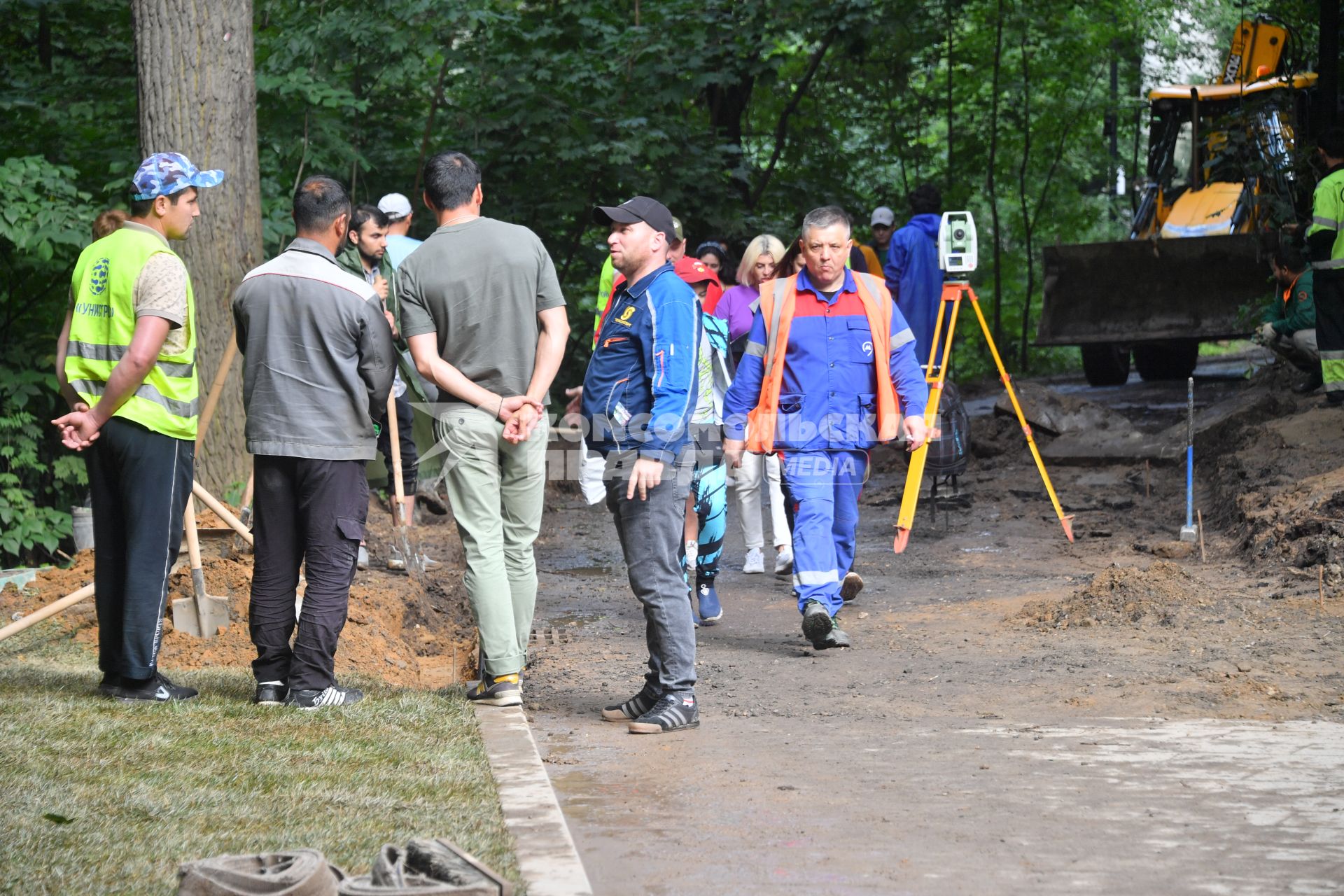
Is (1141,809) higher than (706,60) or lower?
lower

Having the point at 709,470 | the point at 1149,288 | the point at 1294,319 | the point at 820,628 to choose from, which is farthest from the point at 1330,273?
the point at 820,628

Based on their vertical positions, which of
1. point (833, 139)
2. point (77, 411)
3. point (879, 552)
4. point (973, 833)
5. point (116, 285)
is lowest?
point (879, 552)

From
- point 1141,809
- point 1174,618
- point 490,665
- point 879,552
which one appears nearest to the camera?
point 1141,809

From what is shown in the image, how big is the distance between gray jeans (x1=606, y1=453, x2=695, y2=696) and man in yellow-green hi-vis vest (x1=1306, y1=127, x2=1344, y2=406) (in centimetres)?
665

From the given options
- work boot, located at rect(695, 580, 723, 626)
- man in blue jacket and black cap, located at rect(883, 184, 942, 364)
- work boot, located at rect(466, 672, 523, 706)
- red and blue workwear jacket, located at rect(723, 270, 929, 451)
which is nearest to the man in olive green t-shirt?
work boot, located at rect(466, 672, 523, 706)

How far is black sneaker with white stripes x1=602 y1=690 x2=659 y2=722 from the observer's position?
5234mm

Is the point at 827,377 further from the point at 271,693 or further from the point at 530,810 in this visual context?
the point at 530,810

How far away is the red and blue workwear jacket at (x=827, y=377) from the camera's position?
6.63m

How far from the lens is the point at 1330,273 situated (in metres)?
9.98

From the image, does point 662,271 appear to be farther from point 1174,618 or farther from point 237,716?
point 1174,618

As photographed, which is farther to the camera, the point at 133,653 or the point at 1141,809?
the point at 133,653

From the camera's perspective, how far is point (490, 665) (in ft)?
17.4

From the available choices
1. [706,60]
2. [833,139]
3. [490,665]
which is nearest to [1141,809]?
[490,665]

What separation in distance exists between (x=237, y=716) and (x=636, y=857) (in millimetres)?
2010
